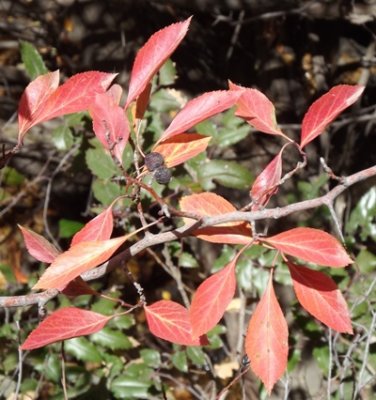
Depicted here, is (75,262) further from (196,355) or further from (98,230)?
(196,355)

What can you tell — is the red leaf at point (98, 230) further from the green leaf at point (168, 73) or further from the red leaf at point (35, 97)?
the green leaf at point (168, 73)

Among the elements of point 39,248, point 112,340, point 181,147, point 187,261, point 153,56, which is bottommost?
point 112,340

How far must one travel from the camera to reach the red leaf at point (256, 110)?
3.12 feet

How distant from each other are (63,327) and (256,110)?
1.37 feet

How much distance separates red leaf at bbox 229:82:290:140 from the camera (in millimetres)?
951

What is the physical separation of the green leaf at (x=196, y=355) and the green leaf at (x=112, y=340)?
6.6 inches

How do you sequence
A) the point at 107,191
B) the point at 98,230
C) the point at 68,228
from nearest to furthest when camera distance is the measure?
the point at 98,230 → the point at 107,191 → the point at 68,228

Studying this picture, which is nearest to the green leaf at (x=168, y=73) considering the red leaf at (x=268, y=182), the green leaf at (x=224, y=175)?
the green leaf at (x=224, y=175)

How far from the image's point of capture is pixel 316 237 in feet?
2.82

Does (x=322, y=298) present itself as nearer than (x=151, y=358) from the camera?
Yes

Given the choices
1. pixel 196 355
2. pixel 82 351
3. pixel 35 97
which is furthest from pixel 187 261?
pixel 35 97

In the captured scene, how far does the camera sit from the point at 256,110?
0.96 metres

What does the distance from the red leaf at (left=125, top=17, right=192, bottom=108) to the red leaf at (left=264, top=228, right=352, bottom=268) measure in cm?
26

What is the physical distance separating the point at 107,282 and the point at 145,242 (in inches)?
65.8
